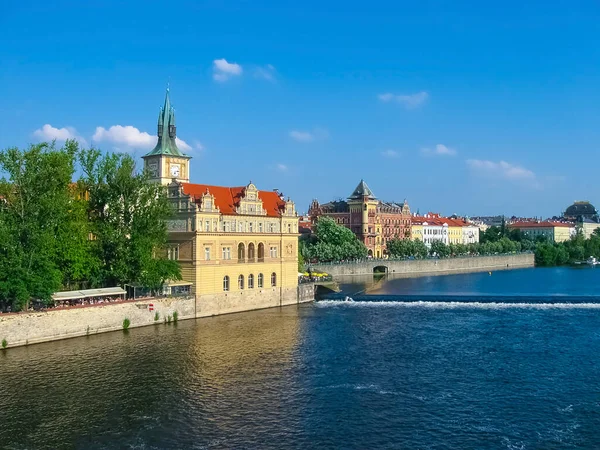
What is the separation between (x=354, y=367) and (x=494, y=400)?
8441 mm

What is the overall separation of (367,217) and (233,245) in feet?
253

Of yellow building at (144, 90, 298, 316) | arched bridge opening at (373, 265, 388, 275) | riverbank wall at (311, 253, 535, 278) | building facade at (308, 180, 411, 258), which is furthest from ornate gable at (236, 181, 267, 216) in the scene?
building facade at (308, 180, 411, 258)

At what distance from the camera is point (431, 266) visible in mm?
116188

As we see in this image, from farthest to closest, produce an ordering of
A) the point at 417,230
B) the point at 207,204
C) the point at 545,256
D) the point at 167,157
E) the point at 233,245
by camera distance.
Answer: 1. the point at 417,230
2. the point at 545,256
3. the point at 167,157
4. the point at 233,245
5. the point at 207,204

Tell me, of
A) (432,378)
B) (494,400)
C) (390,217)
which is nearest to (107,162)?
(432,378)

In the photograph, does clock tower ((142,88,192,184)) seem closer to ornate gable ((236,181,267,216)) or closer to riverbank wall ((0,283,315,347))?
ornate gable ((236,181,267,216))

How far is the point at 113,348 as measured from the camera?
3953 centimetres

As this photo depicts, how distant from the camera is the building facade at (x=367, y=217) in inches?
5177

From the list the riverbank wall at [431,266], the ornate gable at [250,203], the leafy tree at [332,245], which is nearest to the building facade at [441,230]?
the riverbank wall at [431,266]

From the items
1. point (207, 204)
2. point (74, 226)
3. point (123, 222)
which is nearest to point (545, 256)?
point (207, 204)

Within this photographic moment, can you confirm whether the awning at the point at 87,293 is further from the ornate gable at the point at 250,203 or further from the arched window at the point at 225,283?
the ornate gable at the point at 250,203

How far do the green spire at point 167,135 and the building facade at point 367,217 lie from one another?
65.1 m

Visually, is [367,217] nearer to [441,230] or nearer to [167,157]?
[441,230]

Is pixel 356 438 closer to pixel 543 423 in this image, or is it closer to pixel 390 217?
pixel 543 423
